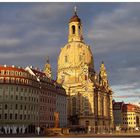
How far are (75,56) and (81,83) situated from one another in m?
14.0

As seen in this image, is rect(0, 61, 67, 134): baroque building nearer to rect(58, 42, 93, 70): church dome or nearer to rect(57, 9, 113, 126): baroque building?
rect(57, 9, 113, 126): baroque building

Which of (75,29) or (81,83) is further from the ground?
A: (75,29)

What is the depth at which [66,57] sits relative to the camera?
166 metres

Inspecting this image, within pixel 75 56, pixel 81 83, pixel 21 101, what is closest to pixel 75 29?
pixel 75 56

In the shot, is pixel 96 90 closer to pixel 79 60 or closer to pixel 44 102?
pixel 79 60

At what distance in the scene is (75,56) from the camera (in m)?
164

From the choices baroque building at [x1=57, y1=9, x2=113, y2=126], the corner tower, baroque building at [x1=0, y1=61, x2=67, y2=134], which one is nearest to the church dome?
baroque building at [x1=57, y1=9, x2=113, y2=126]

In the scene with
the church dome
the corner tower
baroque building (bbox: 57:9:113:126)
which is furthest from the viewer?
the corner tower

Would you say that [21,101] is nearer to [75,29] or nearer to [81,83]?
[81,83]

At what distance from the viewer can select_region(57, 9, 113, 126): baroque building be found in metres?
153

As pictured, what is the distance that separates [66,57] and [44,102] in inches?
2192

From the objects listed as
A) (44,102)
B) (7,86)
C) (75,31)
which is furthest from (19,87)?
(75,31)

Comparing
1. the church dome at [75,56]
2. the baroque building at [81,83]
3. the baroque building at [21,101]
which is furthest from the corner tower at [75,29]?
the baroque building at [21,101]

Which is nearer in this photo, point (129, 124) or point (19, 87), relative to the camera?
point (19, 87)
